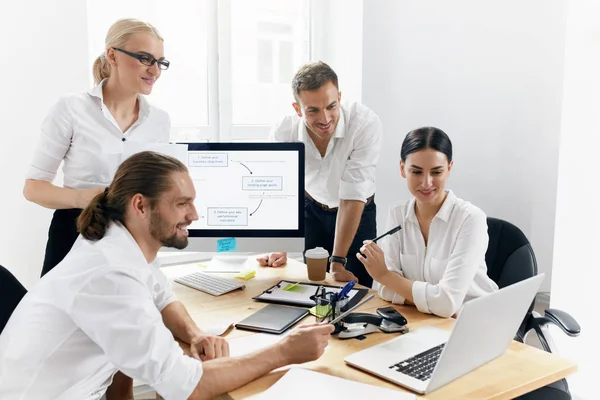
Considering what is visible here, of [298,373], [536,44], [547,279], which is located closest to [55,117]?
[298,373]

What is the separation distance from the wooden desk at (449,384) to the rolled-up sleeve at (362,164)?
0.63 meters

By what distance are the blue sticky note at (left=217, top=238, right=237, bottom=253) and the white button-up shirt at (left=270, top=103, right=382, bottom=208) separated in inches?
20.6

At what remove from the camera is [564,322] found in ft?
6.07

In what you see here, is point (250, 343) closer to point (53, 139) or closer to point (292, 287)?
point (292, 287)

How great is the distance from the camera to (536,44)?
2.95 meters

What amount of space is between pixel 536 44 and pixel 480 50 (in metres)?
0.28

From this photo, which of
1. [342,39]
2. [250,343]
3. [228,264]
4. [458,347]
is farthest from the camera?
[342,39]

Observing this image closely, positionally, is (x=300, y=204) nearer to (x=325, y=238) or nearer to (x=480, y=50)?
(x=325, y=238)

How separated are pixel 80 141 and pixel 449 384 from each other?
1.44 metres

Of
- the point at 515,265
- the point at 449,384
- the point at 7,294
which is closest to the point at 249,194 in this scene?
the point at 7,294

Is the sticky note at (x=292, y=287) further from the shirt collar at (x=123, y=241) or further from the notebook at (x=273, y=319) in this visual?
the shirt collar at (x=123, y=241)

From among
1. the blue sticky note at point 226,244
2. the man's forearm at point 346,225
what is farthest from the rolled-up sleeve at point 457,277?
the blue sticky note at point 226,244

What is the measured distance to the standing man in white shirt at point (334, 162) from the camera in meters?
2.25

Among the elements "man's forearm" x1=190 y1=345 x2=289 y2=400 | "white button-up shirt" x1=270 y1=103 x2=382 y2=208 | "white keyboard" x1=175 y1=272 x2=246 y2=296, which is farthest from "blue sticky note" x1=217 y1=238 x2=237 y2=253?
"man's forearm" x1=190 y1=345 x2=289 y2=400
